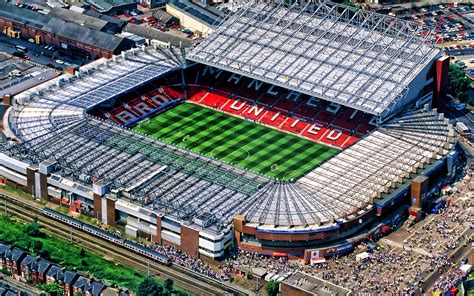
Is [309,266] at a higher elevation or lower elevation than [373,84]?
lower

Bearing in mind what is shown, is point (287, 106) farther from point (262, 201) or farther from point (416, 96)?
point (262, 201)

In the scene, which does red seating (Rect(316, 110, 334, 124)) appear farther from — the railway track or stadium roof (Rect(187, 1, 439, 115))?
the railway track

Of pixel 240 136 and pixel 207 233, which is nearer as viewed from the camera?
pixel 207 233

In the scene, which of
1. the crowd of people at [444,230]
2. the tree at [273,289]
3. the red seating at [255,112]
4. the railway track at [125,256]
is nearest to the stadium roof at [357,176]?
the crowd of people at [444,230]

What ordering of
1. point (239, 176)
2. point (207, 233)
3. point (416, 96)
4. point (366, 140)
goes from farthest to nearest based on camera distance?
point (416, 96)
point (366, 140)
point (239, 176)
point (207, 233)

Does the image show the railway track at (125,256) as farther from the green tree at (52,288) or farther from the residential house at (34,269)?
the green tree at (52,288)

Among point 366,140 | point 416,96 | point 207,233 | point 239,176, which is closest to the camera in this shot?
point 207,233

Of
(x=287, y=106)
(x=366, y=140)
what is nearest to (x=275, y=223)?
(x=366, y=140)
